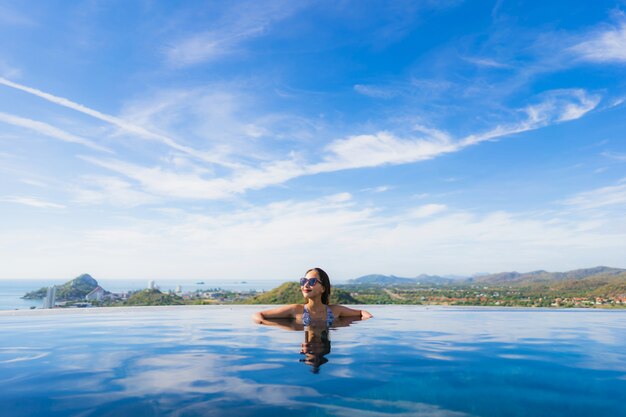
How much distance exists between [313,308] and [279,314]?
117cm

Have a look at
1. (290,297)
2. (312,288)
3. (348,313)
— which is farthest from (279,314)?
(290,297)

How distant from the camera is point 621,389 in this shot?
4.40 meters

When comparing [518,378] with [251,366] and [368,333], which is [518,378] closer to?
[251,366]

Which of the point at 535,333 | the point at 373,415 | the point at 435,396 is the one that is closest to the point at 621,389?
the point at 435,396

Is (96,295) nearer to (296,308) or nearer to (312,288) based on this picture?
(296,308)

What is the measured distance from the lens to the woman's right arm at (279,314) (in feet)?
31.7

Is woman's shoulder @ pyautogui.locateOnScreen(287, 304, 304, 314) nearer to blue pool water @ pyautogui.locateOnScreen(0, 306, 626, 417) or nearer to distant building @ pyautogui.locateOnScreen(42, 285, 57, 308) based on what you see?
blue pool water @ pyautogui.locateOnScreen(0, 306, 626, 417)

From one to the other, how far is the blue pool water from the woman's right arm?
2.05 ft

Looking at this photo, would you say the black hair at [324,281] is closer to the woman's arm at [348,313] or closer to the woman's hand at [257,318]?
the woman's arm at [348,313]

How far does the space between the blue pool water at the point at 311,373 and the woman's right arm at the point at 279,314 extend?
625 millimetres

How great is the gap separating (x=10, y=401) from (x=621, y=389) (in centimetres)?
643

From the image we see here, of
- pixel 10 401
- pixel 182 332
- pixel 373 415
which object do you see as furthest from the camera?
pixel 182 332

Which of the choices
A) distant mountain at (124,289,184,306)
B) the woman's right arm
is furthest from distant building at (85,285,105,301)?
the woman's right arm

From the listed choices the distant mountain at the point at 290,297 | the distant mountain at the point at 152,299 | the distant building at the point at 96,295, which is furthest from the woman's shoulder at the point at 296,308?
the distant building at the point at 96,295
